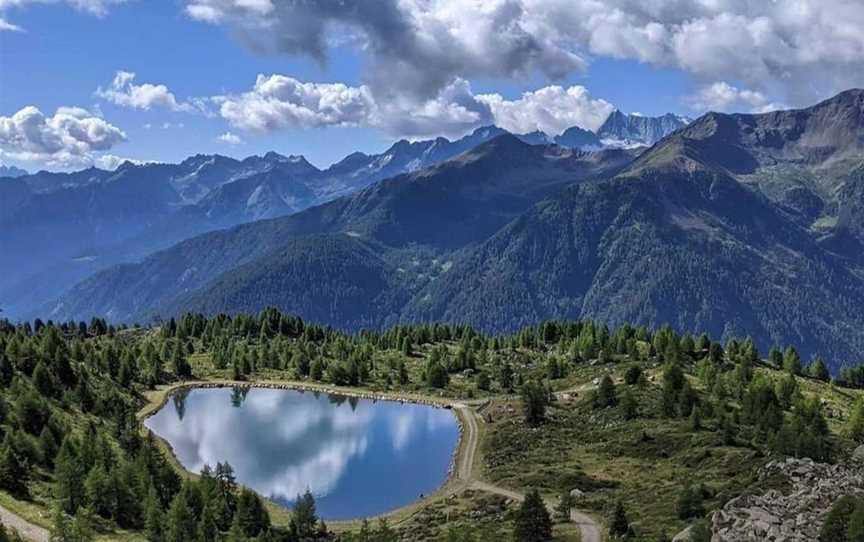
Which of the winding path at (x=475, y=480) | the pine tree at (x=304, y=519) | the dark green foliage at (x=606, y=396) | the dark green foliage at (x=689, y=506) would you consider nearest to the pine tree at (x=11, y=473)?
the pine tree at (x=304, y=519)

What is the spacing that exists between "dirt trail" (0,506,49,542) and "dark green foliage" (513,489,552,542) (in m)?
45.0

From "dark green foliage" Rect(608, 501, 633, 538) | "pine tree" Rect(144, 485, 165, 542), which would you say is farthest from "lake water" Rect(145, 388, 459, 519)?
"dark green foliage" Rect(608, 501, 633, 538)

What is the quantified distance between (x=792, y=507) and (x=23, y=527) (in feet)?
229

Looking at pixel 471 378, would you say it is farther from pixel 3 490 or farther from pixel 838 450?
pixel 3 490

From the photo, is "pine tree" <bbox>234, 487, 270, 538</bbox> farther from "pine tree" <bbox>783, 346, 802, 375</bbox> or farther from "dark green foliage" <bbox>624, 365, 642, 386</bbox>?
"pine tree" <bbox>783, 346, 802, 375</bbox>

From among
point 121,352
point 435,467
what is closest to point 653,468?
point 435,467

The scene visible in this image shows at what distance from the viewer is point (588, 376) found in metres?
175

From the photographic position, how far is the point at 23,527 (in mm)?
73125

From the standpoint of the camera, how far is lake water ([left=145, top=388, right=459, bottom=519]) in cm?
12081

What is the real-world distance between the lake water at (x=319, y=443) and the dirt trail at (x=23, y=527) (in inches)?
1687

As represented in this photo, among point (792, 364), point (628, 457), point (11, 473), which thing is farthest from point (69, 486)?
point (792, 364)

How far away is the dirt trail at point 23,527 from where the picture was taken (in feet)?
232

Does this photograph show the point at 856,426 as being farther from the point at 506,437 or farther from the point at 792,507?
the point at 792,507

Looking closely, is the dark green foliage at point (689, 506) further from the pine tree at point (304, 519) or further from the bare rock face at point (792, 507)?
the pine tree at point (304, 519)
